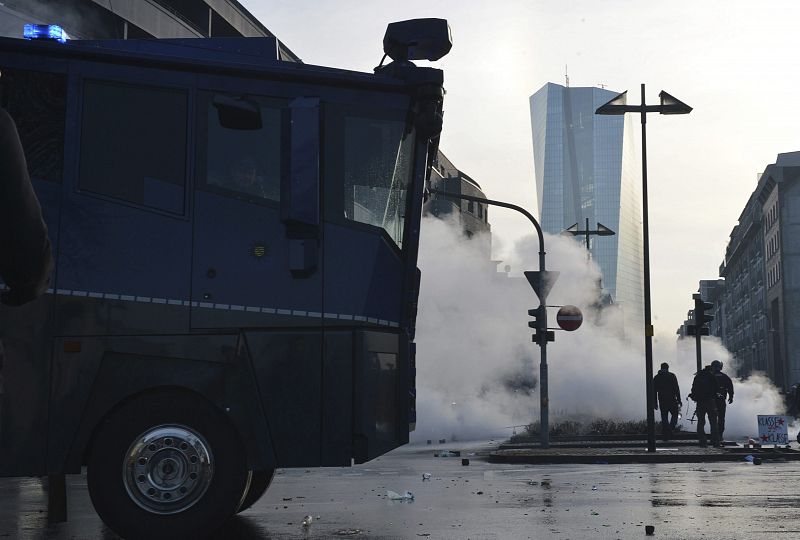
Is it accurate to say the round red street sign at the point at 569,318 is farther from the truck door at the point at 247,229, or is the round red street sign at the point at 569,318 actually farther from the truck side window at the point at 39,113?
the truck side window at the point at 39,113

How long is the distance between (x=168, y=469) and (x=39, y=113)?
8.53 feet

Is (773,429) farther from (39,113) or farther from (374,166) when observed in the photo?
(39,113)

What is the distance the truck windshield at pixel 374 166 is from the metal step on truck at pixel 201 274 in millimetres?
16

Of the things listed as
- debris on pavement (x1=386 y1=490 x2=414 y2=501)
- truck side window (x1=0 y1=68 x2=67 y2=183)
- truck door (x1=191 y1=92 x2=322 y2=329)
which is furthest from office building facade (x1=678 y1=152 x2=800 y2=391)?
truck side window (x1=0 y1=68 x2=67 y2=183)

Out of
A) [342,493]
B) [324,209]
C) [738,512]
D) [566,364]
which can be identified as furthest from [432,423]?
[324,209]

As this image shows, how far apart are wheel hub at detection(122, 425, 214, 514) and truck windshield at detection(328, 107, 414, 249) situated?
1901mm

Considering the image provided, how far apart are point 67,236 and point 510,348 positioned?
31923 millimetres

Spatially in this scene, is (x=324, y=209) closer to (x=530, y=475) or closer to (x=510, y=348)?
(x=530, y=475)

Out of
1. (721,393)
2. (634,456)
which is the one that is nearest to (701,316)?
(721,393)

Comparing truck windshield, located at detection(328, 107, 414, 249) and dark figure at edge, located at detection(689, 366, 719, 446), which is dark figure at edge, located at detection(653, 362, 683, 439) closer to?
dark figure at edge, located at detection(689, 366, 719, 446)

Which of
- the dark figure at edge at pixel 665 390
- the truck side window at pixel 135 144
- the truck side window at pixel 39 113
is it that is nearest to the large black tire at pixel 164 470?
the truck side window at pixel 135 144

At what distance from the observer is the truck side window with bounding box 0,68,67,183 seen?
7.38 metres

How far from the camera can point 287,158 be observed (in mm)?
7543

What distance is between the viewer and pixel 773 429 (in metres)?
21.0
